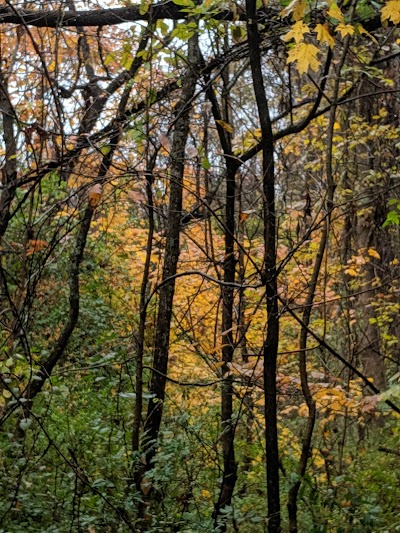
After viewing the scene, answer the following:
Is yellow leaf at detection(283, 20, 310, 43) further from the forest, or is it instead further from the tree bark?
the tree bark

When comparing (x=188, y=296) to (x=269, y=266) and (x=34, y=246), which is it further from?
(x=269, y=266)

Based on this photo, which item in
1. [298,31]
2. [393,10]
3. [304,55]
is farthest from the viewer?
[393,10]

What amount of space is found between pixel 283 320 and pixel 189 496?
8.16m

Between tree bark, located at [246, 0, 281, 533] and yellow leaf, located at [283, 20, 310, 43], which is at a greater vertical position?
yellow leaf, located at [283, 20, 310, 43]

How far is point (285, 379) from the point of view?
15.3ft

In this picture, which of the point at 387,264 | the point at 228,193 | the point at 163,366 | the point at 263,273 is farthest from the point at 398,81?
the point at 263,273

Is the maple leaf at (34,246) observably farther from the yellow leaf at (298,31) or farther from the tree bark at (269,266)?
the yellow leaf at (298,31)

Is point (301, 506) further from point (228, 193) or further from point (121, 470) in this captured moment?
point (228, 193)

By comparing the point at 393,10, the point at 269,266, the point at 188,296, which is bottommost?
the point at 269,266

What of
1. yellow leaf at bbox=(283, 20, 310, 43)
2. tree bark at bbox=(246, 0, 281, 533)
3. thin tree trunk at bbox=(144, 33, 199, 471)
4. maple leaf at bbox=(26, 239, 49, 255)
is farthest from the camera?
thin tree trunk at bbox=(144, 33, 199, 471)

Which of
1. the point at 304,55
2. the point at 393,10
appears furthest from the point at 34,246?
the point at 393,10

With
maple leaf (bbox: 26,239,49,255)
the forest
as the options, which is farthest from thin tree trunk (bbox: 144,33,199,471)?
maple leaf (bbox: 26,239,49,255)

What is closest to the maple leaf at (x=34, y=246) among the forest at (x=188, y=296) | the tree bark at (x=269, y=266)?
the forest at (x=188, y=296)

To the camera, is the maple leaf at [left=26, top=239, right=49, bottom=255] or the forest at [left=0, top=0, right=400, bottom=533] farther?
the maple leaf at [left=26, top=239, right=49, bottom=255]
